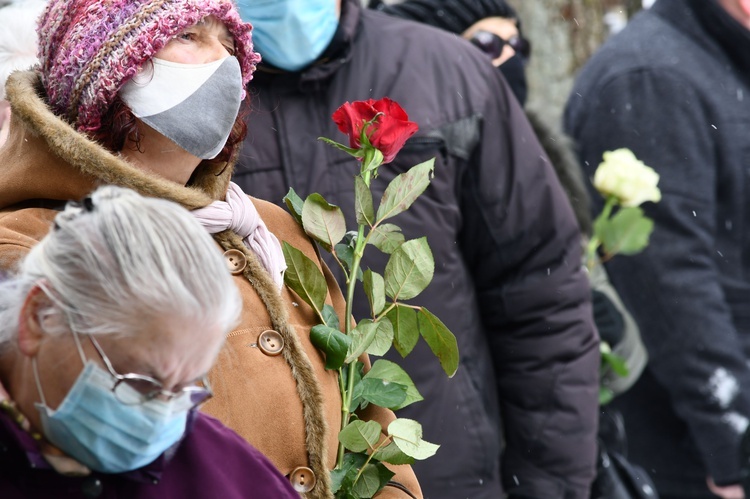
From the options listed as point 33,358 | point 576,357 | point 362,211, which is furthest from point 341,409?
point 576,357

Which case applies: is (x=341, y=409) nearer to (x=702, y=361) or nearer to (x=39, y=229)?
(x=39, y=229)

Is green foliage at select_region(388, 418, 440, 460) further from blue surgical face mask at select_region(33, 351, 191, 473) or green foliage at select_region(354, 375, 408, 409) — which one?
blue surgical face mask at select_region(33, 351, 191, 473)

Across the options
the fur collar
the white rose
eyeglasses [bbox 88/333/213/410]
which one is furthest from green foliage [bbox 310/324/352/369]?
the white rose

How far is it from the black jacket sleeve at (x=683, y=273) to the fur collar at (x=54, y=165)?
2.45 meters

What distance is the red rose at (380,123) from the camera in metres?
2.43

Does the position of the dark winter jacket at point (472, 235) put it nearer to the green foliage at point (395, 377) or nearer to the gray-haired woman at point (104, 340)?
the green foliage at point (395, 377)

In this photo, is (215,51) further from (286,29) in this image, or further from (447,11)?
(447,11)

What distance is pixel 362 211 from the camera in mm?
2455

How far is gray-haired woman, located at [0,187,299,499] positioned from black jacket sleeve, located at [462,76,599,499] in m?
1.77

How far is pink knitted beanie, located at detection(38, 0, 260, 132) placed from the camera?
2248 mm

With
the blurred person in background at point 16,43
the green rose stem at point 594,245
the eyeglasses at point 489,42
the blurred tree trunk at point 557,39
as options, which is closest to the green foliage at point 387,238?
the blurred person in background at point 16,43

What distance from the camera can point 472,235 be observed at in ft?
11.1

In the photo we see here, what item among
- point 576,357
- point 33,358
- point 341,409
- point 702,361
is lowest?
point 702,361

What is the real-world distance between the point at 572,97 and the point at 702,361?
3.60 feet
